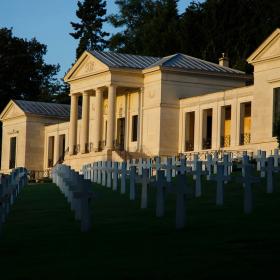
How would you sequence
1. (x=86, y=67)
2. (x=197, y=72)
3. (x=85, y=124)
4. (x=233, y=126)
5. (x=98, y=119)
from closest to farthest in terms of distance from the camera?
(x=233, y=126), (x=197, y=72), (x=98, y=119), (x=86, y=67), (x=85, y=124)

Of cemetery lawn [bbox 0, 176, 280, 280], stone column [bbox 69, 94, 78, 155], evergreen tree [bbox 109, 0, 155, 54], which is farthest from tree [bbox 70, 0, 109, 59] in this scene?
cemetery lawn [bbox 0, 176, 280, 280]

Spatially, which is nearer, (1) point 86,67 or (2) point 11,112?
(1) point 86,67

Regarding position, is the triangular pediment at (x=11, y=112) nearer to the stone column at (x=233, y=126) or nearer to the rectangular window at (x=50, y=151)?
the rectangular window at (x=50, y=151)

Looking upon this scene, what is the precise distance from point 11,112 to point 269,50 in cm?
4229

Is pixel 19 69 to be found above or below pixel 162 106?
above

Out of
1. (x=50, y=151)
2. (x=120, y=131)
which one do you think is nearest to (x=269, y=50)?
(x=120, y=131)

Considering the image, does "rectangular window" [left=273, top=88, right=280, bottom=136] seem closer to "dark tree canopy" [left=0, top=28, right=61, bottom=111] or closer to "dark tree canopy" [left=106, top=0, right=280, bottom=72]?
"dark tree canopy" [left=106, top=0, right=280, bottom=72]

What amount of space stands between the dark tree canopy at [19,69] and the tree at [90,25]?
616 centimetres

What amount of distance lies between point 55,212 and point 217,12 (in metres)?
80.5

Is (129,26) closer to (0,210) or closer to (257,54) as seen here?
(257,54)

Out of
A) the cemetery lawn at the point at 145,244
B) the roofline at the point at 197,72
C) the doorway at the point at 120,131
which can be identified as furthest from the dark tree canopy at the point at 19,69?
the cemetery lawn at the point at 145,244

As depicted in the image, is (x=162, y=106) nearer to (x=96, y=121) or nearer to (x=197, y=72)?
(x=197, y=72)

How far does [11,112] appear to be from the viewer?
98.7m

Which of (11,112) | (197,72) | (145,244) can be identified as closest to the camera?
(145,244)
